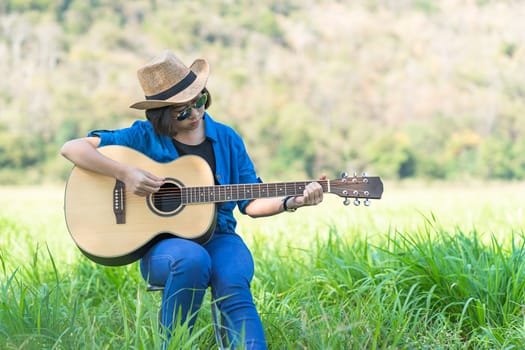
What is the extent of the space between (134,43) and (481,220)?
1172 inches

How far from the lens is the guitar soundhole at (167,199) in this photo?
300 centimetres

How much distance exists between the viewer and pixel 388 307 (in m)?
3.09

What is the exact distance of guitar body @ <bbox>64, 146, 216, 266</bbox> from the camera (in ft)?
9.60

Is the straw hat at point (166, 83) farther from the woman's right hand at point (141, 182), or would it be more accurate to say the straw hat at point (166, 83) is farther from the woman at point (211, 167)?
the woman's right hand at point (141, 182)

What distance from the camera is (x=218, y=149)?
3.13 m

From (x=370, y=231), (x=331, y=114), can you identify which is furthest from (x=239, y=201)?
(x=331, y=114)

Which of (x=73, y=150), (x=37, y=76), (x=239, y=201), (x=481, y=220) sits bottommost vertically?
(x=481, y=220)

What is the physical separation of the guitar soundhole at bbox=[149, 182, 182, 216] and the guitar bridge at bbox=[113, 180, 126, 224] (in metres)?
0.12

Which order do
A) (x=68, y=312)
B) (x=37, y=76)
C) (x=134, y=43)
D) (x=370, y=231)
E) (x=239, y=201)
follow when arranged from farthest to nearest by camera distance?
(x=134, y=43), (x=37, y=76), (x=370, y=231), (x=239, y=201), (x=68, y=312)

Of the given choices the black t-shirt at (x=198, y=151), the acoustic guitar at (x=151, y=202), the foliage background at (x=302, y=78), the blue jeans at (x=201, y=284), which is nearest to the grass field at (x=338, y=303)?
the blue jeans at (x=201, y=284)

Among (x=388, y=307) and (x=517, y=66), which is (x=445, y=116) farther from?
(x=388, y=307)

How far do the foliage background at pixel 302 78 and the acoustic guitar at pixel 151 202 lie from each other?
24390 millimetres

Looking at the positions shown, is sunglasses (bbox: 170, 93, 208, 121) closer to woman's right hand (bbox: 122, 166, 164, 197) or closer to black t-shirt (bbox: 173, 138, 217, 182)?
black t-shirt (bbox: 173, 138, 217, 182)

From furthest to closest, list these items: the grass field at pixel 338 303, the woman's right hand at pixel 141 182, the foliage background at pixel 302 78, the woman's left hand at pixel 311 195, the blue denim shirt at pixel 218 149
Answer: the foliage background at pixel 302 78, the blue denim shirt at pixel 218 149, the woman's right hand at pixel 141 182, the woman's left hand at pixel 311 195, the grass field at pixel 338 303
